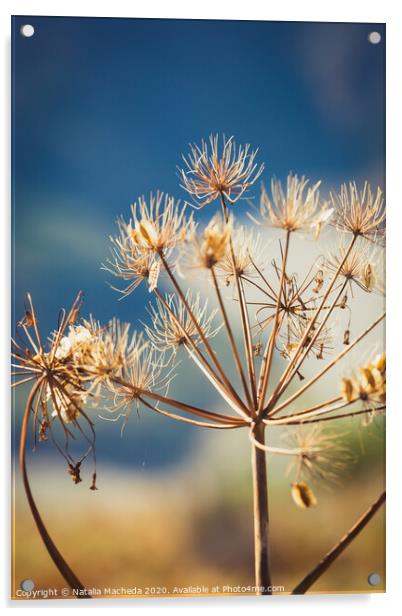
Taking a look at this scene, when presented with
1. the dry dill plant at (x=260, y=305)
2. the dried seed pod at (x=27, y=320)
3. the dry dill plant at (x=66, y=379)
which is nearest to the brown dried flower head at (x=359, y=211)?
the dry dill plant at (x=260, y=305)

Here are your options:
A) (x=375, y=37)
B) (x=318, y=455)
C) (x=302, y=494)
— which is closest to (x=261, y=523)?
(x=302, y=494)

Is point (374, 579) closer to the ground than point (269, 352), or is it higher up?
closer to the ground

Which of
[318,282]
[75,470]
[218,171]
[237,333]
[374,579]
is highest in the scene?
[218,171]

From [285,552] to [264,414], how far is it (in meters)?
0.36

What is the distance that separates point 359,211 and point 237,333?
0.45m

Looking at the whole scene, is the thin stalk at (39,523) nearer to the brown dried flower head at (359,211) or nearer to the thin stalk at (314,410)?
the thin stalk at (314,410)

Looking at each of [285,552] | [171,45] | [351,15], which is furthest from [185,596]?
[351,15]

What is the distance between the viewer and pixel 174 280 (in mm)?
1742

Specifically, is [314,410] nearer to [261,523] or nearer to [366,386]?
[366,386]

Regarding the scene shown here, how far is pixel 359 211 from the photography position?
1785mm

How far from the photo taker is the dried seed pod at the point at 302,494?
1721 millimetres

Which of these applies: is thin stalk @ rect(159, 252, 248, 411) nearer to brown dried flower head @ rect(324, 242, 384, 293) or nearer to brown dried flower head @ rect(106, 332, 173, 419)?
brown dried flower head @ rect(106, 332, 173, 419)

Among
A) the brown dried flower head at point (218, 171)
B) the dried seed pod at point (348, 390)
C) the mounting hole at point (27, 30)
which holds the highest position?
the mounting hole at point (27, 30)

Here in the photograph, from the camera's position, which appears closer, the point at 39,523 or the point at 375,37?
the point at 39,523
